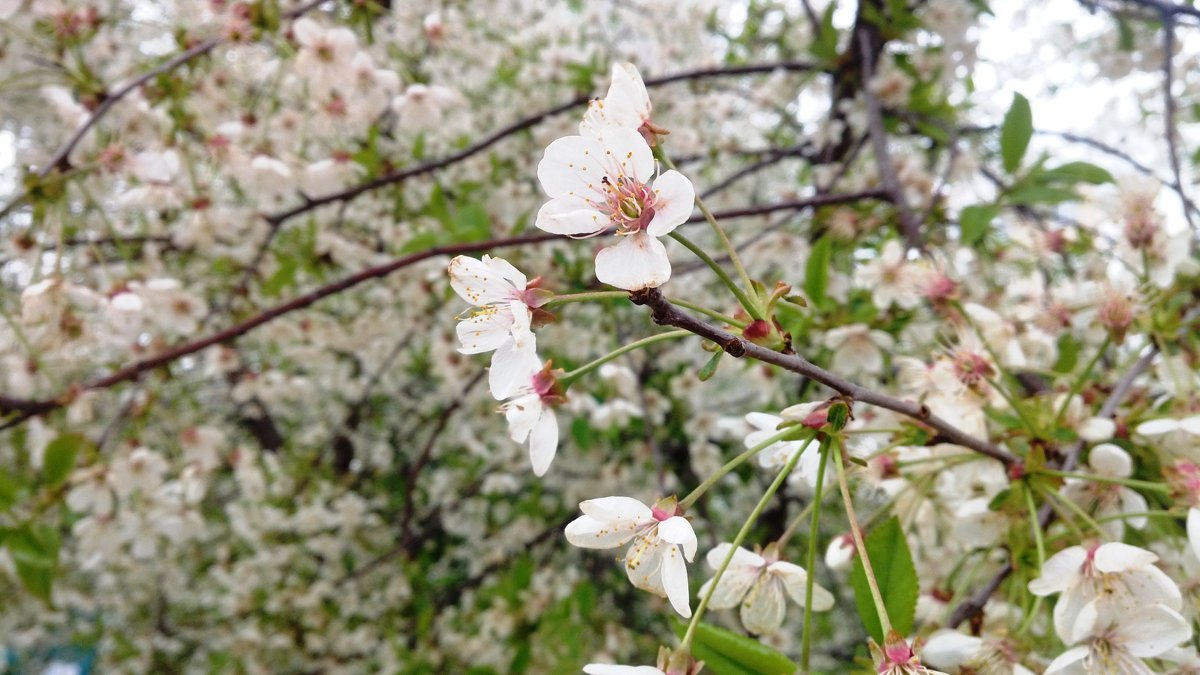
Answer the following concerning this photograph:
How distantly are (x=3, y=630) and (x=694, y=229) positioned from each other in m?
4.60

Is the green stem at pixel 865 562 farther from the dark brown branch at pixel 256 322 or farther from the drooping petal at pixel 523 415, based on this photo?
the dark brown branch at pixel 256 322

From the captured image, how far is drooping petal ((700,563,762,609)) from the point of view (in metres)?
0.74

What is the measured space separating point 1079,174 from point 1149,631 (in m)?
0.79

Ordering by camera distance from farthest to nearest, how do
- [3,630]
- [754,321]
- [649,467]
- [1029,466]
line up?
[3,630], [649,467], [1029,466], [754,321]

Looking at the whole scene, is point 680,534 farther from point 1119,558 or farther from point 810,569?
point 1119,558

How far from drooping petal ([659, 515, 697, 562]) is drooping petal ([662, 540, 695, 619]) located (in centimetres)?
2

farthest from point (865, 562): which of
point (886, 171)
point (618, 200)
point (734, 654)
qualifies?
point (886, 171)

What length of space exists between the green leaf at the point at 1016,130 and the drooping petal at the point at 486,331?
885 mm

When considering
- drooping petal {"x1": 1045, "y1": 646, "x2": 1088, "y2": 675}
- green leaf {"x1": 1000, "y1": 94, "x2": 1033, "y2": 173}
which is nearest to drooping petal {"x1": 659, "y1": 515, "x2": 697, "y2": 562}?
drooping petal {"x1": 1045, "y1": 646, "x2": 1088, "y2": 675}

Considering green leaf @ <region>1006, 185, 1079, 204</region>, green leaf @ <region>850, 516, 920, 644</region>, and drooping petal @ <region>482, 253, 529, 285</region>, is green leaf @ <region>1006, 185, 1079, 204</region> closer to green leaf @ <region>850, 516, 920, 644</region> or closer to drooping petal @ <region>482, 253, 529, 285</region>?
green leaf @ <region>850, 516, 920, 644</region>

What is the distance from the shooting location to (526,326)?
0.59 m

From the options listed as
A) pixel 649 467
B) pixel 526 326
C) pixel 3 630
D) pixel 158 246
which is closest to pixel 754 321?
pixel 526 326

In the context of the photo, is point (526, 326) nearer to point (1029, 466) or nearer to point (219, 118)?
point (1029, 466)

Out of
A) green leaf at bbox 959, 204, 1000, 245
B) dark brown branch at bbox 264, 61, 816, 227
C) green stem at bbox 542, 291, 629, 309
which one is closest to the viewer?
green stem at bbox 542, 291, 629, 309
